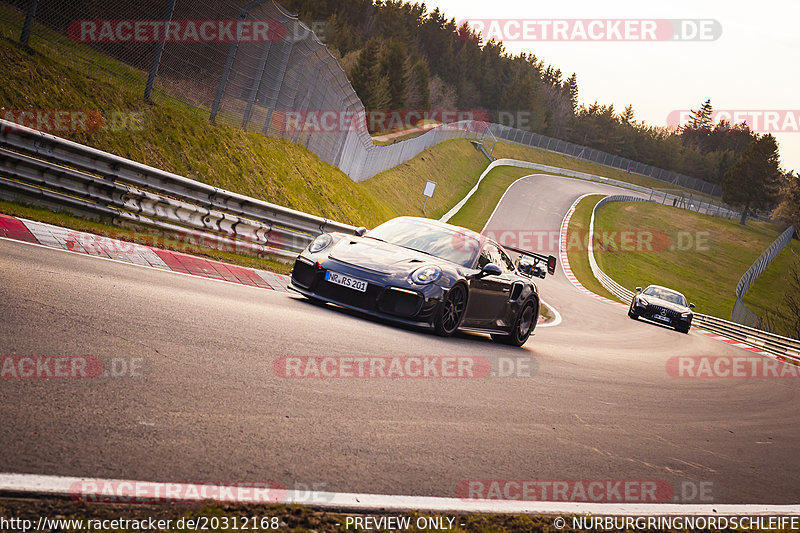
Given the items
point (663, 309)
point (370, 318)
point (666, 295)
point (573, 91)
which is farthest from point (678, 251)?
point (573, 91)

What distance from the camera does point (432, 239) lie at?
10406mm

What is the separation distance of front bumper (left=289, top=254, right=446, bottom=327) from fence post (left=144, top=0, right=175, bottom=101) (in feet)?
20.8

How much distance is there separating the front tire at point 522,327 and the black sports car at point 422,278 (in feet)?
0.05

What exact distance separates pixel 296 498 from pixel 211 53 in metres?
12.7

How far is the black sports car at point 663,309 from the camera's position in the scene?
976 inches

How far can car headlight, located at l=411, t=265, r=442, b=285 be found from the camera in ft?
29.5

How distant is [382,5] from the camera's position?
136m

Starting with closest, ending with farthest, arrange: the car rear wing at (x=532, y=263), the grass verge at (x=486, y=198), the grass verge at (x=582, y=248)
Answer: the car rear wing at (x=532, y=263)
the grass verge at (x=582, y=248)
the grass verge at (x=486, y=198)

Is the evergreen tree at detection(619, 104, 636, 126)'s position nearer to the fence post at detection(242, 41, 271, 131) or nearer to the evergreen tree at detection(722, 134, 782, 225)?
the evergreen tree at detection(722, 134, 782, 225)

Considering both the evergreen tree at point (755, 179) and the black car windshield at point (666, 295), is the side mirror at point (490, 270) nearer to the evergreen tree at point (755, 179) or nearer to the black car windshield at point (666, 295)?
the black car windshield at point (666, 295)

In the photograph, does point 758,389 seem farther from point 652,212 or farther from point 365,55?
point 652,212
